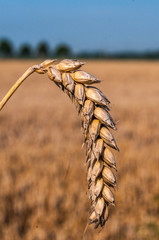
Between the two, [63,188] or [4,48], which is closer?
[63,188]

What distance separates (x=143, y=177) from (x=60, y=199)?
3.18 feet

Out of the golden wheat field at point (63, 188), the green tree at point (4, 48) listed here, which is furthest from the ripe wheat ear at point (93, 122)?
the green tree at point (4, 48)

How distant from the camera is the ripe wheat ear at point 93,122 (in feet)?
1.86

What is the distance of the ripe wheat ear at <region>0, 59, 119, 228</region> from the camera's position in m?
0.57

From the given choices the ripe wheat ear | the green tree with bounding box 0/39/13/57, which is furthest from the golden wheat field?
the green tree with bounding box 0/39/13/57

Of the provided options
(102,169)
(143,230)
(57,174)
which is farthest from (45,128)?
(102,169)

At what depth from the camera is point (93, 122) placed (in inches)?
23.1

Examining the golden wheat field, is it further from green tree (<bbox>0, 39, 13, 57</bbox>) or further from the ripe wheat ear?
green tree (<bbox>0, 39, 13, 57</bbox>)

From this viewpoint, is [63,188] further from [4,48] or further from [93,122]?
[4,48]

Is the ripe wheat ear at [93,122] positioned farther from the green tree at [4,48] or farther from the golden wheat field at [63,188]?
the green tree at [4,48]

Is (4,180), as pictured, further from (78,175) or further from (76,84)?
(76,84)

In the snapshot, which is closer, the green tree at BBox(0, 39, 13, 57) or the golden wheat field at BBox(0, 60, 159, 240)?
the golden wheat field at BBox(0, 60, 159, 240)

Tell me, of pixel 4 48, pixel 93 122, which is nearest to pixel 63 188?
pixel 93 122

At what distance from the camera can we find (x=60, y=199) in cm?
319
